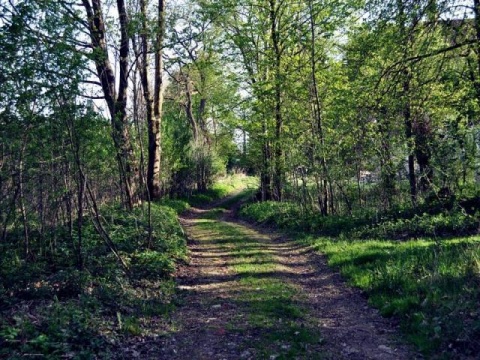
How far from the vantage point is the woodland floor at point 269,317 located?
5566 mm

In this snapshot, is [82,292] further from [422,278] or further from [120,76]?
[120,76]

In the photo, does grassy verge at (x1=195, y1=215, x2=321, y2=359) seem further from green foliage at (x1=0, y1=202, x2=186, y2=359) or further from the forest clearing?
green foliage at (x1=0, y1=202, x2=186, y2=359)

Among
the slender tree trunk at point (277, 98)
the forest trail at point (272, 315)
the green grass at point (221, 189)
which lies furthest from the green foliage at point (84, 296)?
the green grass at point (221, 189)

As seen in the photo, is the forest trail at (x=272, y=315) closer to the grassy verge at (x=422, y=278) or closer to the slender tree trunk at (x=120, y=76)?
the grassy verge at (x=422, y=278)

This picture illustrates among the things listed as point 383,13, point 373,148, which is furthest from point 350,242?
point 383,13

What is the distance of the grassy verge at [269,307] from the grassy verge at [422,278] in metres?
1.35

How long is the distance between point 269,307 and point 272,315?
15.0 inches

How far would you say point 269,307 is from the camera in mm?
7215

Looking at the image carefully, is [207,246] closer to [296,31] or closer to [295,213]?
[295,213]

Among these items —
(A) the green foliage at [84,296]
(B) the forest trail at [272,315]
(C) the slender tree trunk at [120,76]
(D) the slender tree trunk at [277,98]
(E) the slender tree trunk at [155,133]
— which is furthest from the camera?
(E) the slender tree trunk at [155,133]

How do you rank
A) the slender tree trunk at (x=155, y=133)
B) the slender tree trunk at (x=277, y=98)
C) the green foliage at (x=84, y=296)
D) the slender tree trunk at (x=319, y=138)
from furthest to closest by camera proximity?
the slender tree trunk at (x=155, y=133), the slender tree trunk at (x=277, y=98), the slender tree trunk at (x=319, y=138), the green foliage at (x=84, y=296)

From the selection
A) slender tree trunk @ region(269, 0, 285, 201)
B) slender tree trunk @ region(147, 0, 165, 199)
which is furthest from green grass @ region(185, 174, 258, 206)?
slender tree trunk @ region(269, 0, 285, 201)

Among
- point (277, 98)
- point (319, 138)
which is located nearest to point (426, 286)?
point (319, 138)

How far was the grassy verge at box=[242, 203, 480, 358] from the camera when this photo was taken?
5.20 meters
